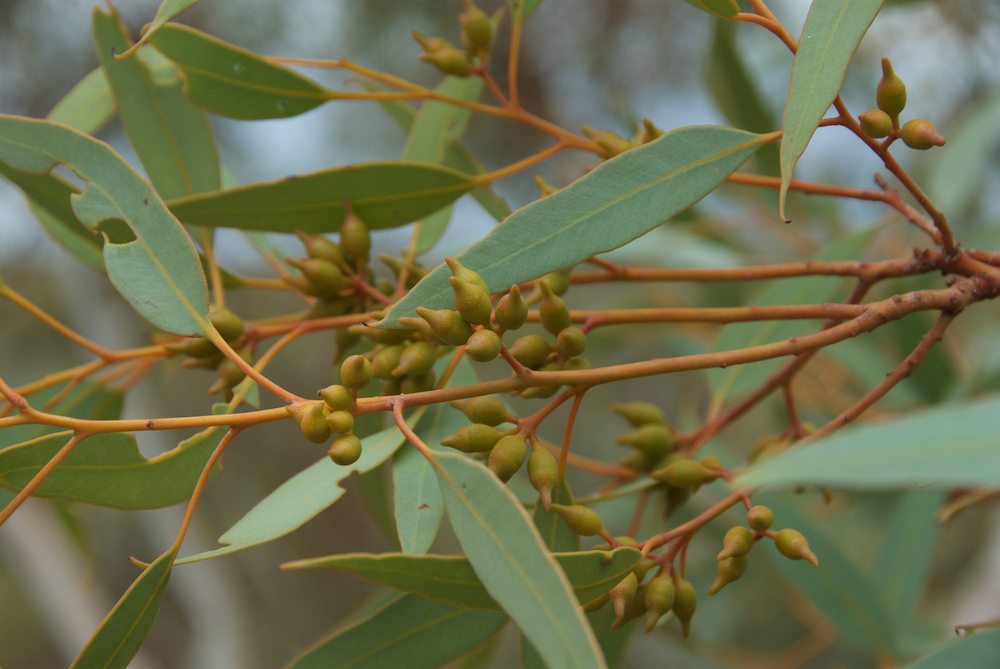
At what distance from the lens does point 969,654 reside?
50cm

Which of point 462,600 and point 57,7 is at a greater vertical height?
point 57,7

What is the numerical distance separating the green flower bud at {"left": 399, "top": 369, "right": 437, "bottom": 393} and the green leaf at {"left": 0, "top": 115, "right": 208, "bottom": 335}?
13 centimetres

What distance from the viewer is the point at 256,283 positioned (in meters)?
0.80

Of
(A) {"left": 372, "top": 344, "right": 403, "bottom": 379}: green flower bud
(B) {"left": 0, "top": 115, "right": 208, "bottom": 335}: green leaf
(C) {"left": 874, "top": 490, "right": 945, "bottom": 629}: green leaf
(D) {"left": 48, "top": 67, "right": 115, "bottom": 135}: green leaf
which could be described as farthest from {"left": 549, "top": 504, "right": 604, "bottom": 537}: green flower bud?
(C) {"left": 874, "top": 490, "right": 945, "bottom": 629}: green leaf

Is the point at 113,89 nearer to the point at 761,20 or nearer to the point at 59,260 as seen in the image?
the point at 761,20

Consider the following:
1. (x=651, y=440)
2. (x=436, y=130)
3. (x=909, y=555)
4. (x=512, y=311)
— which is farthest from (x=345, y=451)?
(x=909, y=555)

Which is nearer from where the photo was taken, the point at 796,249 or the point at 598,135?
the point at 598,135

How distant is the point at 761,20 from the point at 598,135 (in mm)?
143

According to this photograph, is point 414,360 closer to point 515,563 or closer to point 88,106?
point 515,563

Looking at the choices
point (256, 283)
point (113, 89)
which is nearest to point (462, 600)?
point (256, 283)

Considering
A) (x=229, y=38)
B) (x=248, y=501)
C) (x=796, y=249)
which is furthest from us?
(x=248, y=501)

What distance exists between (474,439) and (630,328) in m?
1.15

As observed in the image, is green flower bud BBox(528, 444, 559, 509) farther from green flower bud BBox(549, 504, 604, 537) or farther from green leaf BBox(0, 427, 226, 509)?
green leaf BBox(0, 427, 226, 509)

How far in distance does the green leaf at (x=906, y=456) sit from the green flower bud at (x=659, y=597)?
245mm
